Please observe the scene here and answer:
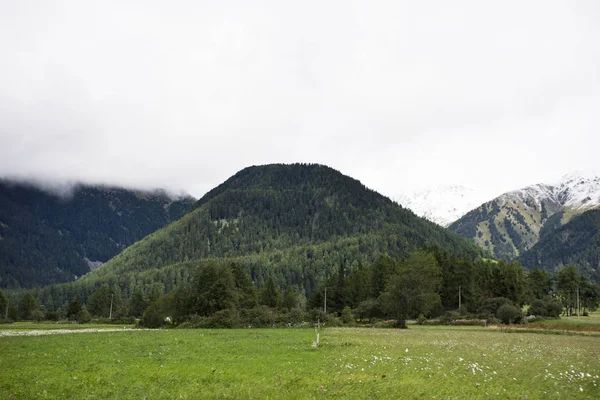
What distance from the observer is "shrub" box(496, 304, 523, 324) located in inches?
3145

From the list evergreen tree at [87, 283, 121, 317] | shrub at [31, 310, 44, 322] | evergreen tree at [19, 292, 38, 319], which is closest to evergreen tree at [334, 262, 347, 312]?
evergreen tree at [87, 283, 121, 317]

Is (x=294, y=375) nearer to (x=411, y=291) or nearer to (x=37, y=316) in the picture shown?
(x=411, y=291)

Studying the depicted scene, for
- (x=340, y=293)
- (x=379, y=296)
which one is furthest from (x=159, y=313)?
(x=340, y=293)

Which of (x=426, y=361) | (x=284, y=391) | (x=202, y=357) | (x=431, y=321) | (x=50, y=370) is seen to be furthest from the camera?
(x=431, y=321)

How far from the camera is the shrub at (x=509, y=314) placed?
79875 mm

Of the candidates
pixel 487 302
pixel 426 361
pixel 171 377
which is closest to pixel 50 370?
pixel 171 377

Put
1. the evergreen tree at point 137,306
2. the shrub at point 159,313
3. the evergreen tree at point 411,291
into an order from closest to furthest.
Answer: the evergreen tree at point 411,291 → the shrub at point 159,313 → the evergreen tree at point 137,306

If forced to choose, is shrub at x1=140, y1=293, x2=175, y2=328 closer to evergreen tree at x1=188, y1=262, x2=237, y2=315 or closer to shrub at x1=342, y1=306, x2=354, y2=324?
evergreen tree at x1=188, y1=262, x2=237, y2=315

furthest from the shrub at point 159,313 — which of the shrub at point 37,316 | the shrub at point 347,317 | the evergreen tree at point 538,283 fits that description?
the evergreen tree at point 538,283

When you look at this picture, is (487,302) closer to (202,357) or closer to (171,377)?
(202,357)

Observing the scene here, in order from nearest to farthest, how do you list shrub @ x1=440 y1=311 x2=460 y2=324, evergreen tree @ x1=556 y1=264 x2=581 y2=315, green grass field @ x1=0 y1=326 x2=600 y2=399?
green grass field @ x1=0 y1=326 x2=600 y2=399, shrub @ x1=440 y1=311 x2=460 y2=324, evergreen tree @ x1=556 y1=264 x2=581 y2=315

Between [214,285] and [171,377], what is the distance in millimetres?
61558

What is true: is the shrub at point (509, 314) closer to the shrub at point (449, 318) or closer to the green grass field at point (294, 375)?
the shrub at point (449, 318)

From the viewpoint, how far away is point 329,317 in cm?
8131
